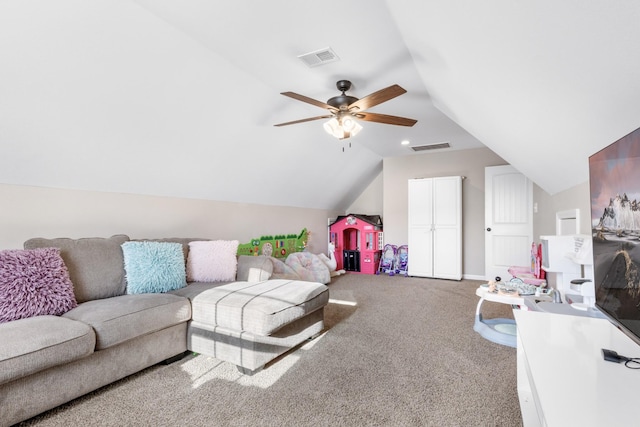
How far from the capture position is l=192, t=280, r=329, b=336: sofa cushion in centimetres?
201

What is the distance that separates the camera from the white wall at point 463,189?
5.32m

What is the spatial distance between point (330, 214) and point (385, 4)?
16.2 feet

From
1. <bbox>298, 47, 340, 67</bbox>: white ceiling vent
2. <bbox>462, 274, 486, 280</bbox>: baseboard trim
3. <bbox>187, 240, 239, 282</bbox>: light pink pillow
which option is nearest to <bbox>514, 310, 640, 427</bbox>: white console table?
<bbox>298, 47, 340, 67</bbox>: white ceiling vent

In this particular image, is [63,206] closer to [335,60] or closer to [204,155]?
[204,155]

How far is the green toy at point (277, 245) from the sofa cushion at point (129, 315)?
204 cm

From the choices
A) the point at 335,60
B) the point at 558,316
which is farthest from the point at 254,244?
the point at 558,316

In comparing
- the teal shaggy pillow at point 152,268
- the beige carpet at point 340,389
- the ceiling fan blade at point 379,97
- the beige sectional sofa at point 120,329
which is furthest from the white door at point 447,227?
the teal shaggy pillow at point 152,268

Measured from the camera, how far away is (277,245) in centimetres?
502

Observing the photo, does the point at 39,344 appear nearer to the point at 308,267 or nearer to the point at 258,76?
the point at 258,76

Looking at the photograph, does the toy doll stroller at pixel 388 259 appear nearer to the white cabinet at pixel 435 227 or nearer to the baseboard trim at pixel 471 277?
the white cabinet at pixel 435 227

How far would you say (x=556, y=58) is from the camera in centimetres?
116

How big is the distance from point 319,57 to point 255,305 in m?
2.00

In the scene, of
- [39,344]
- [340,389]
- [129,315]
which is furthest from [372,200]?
[39,344]

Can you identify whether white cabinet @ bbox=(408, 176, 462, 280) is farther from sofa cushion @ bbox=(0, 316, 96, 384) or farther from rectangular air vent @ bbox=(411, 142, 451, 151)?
sofa cushion @ bbox=(0, 316, 96, 384)
